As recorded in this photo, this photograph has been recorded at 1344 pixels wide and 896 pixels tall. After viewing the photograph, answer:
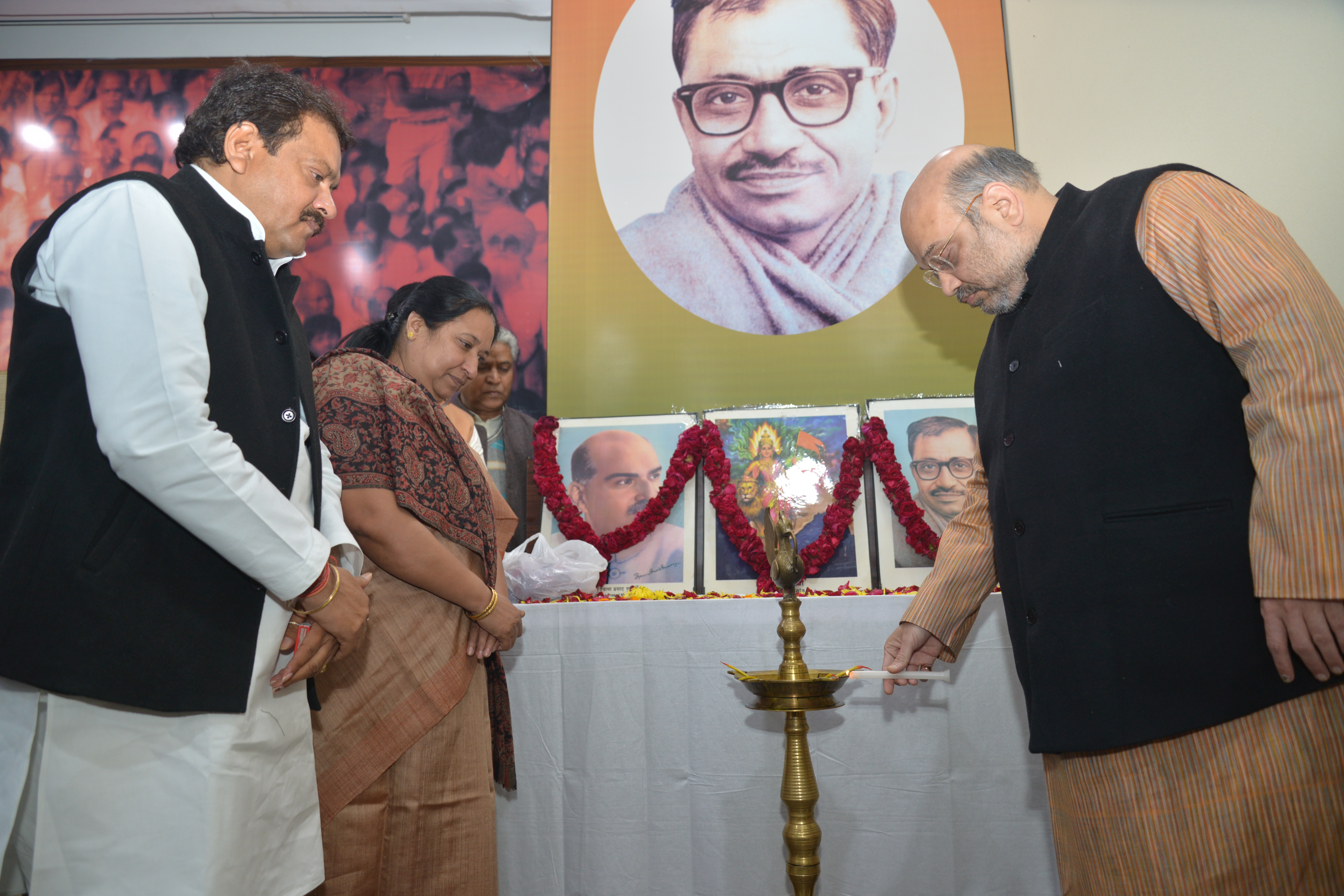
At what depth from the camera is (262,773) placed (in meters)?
1.47

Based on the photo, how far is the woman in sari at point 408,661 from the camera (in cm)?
202

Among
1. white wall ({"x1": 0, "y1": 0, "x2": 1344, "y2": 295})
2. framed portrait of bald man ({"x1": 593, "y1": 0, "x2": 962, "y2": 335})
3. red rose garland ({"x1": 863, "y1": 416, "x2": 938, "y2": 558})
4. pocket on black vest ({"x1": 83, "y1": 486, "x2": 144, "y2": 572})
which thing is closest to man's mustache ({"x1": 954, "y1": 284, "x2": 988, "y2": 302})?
red rose garland ({"x1": 863, "y1": 416, "x2": 938, "y2": 558})

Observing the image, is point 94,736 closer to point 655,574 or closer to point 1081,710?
point 1081,710

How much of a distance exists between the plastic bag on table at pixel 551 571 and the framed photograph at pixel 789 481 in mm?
451

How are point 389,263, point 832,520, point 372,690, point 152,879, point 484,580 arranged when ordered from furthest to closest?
point 389,263, point 832,520, point 484,580, point 372,690, point 152,879

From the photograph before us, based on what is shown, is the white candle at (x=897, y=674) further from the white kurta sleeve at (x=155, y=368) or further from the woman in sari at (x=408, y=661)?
the white kurta sleeve at (x=155, y=368)

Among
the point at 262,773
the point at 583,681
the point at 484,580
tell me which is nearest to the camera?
the point at 262,773

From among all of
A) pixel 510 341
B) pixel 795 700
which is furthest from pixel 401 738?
pixel 510 341

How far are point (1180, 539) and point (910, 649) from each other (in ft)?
2.57

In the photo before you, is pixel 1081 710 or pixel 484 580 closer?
pixel 1081 710

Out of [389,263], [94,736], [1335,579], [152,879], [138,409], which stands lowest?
[152,879]

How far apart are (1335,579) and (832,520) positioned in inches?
73.0

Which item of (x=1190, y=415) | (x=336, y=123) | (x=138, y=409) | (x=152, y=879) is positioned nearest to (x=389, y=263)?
(x=336, y=123)

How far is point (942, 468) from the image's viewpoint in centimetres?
318
